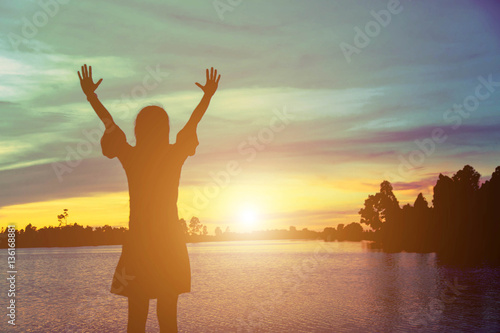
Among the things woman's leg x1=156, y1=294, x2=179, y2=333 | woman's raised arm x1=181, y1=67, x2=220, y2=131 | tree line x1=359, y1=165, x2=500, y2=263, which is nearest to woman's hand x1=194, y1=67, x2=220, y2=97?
woman's raised arm x1=181, y1=67, x2=220, y2=131

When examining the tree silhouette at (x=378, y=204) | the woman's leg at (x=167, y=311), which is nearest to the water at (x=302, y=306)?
the woman's leg at (x=167, y=311)

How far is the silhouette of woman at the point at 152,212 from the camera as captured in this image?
4906mm

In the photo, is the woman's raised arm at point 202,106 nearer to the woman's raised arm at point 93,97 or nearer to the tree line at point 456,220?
the woman's raised arm at point 93,97

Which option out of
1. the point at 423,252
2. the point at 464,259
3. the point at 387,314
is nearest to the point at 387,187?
the point at 423,252

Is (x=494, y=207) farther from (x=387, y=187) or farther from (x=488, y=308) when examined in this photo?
(x=387, y=187)

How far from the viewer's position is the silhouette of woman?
491cm

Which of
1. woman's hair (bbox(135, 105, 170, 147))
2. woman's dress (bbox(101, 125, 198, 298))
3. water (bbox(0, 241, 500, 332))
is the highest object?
woman's hair (bbox(135, 105, 170, 147))

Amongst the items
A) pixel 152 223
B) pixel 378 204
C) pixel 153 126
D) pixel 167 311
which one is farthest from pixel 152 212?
pixel 378 204

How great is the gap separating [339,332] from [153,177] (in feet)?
90.2

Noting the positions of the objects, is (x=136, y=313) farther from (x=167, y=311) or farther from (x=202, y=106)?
(x=202, y=106)

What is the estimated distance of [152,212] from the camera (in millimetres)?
4941

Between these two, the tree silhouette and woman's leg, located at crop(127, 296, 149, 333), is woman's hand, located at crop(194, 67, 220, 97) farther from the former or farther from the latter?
the tree silhouette

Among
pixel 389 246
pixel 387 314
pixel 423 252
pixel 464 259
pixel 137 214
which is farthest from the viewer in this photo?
pixel 389 246

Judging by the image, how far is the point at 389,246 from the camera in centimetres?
15525
